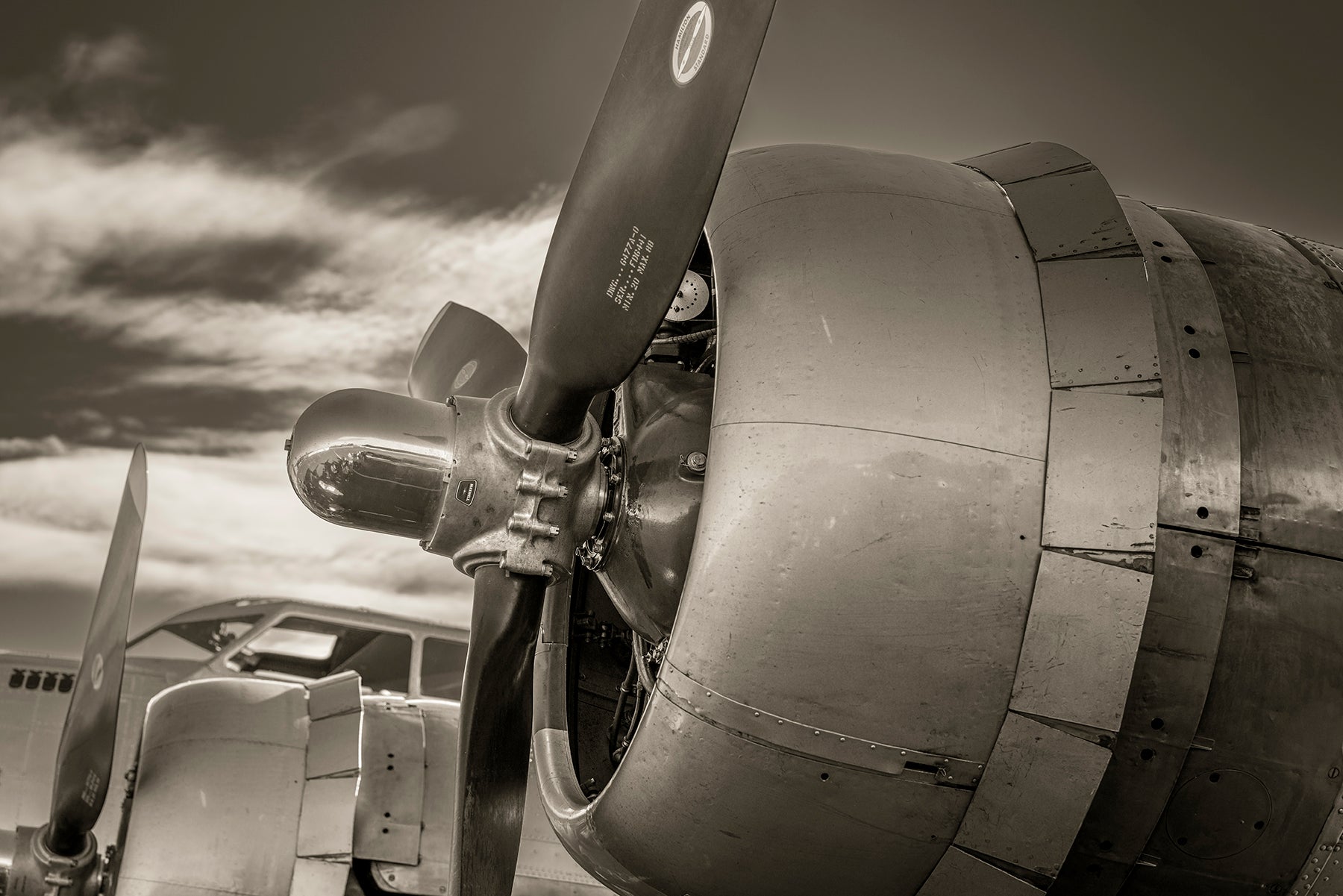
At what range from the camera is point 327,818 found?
6.42 meters

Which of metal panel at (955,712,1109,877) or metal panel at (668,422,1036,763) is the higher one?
metal panel at (668,422,1036,763)

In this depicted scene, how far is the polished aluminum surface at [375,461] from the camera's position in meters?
3.68

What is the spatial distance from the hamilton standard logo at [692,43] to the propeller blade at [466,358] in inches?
69.3

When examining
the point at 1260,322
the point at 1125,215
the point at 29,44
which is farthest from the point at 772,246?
the point at 29,44

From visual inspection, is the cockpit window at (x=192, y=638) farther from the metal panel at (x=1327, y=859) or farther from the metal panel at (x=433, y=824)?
the metal panel at (x=1327, y=859)

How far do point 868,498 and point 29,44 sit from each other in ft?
51.9

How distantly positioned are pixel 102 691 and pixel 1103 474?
5353mm

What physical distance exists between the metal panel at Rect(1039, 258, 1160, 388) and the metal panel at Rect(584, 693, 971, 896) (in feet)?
3.78

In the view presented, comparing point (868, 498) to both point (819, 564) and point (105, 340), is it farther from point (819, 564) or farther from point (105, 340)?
point (105, 340)

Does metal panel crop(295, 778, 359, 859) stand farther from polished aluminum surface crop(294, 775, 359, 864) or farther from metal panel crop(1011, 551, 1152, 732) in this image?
metal panel crop(1011, 551, 1152, 732)

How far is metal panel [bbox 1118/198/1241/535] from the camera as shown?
316cm

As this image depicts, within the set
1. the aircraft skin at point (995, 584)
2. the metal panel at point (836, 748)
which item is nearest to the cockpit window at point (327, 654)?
the aircraft skin at point (995, 584)

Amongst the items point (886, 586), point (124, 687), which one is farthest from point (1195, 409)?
point (124, 687)

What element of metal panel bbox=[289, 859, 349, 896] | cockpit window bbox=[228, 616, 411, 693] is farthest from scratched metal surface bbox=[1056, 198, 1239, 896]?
cockpit window bbox=[228, 616, 411, 693]
